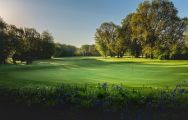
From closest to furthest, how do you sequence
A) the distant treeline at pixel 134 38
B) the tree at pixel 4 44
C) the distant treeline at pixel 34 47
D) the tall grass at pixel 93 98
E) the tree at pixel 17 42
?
the tall grass at pixel 93 98
the distant treeline at pixel 134 38
the distant treeline at pixel 34 47
the tree at pixel 17 42
the tree at pixel 4 44

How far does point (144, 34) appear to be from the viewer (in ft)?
48.1

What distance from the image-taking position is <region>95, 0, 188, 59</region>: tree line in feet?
47.6

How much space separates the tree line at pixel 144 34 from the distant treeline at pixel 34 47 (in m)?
0.85

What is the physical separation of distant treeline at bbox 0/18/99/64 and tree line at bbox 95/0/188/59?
85 centimetres

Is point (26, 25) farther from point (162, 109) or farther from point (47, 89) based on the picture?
point (162, 109)

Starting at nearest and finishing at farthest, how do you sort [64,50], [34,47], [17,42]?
[64,50] < [34,47] < [17,42]

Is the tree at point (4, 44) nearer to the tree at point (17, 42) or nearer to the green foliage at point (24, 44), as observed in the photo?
the green foliage at point (24, 44)

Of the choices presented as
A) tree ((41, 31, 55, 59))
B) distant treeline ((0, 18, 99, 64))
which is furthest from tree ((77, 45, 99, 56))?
tree ((41, 31, 55, 59))

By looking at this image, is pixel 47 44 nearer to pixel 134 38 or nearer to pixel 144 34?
pixel 134 38

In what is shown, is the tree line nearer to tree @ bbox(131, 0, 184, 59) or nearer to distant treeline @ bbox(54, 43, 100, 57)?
tree @ bbox(131, 0, 184, 59)

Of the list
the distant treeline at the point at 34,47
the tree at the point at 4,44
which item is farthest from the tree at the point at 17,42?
the tree at the point at 4,44

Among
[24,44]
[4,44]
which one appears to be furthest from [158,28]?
[4,44]

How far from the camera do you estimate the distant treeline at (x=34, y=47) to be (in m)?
15.3

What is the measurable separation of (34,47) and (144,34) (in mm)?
5232
